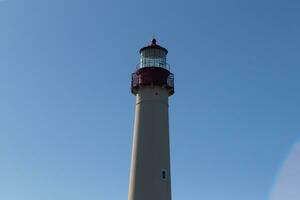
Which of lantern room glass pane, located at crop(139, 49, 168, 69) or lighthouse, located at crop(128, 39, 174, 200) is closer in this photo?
lighthouse, located at crop(128, 39, 174, 200)

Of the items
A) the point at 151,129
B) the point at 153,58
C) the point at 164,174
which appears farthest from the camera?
the point at 153,58

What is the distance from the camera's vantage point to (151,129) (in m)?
34.6

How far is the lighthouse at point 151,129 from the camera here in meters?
33.3

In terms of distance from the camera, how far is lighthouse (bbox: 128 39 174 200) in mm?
33281

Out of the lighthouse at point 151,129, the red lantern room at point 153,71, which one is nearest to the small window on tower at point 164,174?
the lighthouse at point 151,129

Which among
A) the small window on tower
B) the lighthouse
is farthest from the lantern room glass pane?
the small window on tower

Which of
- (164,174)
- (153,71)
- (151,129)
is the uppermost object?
(153,71)

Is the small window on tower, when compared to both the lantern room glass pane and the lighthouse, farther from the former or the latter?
the lantern room glass pane

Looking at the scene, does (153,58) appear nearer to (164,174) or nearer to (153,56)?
(153,56)

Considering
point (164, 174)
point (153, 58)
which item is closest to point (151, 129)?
point (164, 174)

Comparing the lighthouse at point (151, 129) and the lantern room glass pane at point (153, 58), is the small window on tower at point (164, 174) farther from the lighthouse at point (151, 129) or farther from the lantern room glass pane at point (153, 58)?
the lantern room glass pane at point (153, 58)

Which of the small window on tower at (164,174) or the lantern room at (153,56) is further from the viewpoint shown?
the lantern room at (153,56)

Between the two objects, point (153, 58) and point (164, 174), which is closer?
point (164, 174)

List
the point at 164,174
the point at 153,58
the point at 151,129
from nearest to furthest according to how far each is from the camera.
Answer: the point at 164,174, the point at 151,129, the point at 153,58
